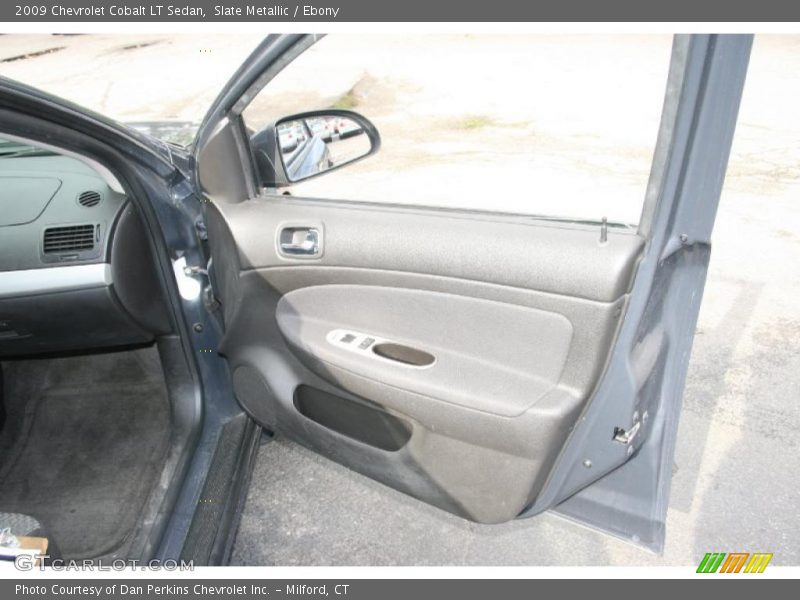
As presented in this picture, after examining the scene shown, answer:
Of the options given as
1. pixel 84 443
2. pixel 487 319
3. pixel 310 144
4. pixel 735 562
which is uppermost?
pixel 310 144

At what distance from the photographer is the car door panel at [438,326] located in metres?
1.45

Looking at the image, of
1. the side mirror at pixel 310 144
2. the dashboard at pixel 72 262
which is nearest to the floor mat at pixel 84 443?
the dashboard at pixel 72 262

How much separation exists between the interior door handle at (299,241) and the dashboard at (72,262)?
0.68m

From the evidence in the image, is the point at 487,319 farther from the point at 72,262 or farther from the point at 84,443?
the point at 84,443

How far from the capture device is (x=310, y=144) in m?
1.89

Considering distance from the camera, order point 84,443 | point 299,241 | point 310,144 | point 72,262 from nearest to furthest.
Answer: point 299,241 → point 310,144 → point 72,262 → point 84,443

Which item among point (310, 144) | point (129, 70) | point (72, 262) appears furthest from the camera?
point (129, 70)

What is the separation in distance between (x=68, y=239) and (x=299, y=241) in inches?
35.8

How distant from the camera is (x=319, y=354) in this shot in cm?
177

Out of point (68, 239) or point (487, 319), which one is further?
point (68, 239)

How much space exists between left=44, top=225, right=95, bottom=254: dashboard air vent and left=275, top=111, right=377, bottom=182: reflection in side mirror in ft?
2.55

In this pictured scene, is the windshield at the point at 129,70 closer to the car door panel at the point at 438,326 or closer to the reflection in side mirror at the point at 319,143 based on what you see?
the reflection in side mirror at the point at 319,143

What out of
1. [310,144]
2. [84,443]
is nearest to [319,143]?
[310,144]

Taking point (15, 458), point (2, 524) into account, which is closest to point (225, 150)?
point (2, 524)
